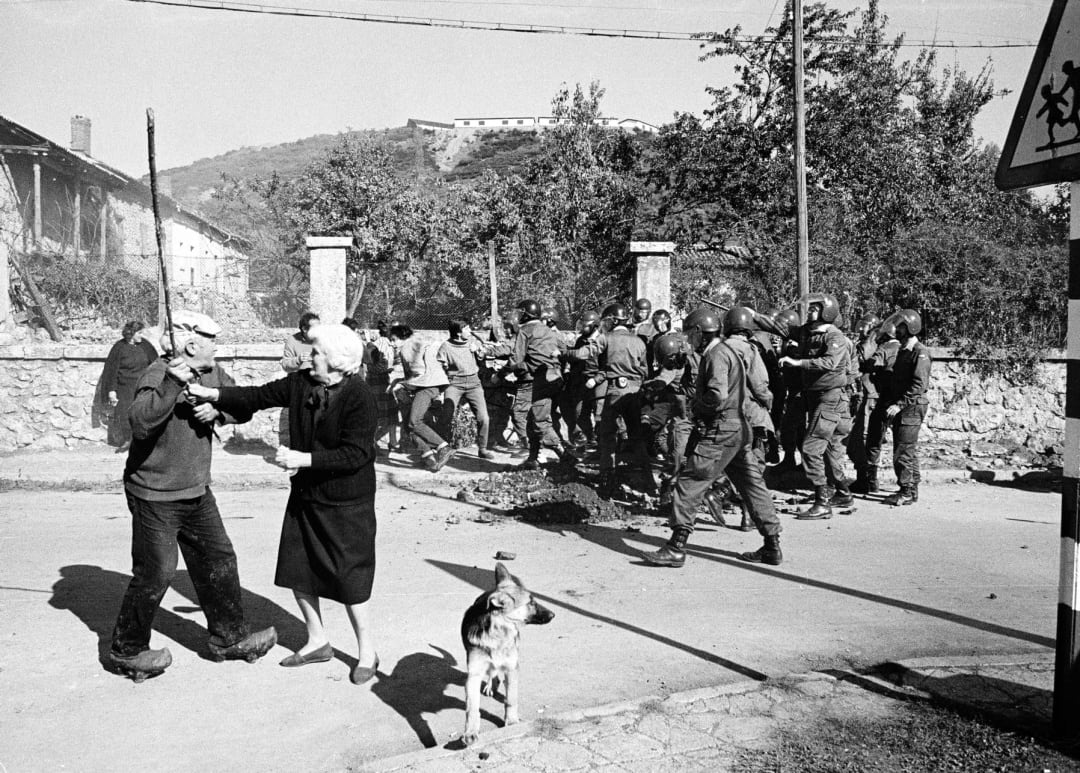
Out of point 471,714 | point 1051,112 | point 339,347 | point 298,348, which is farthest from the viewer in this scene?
point 298,348

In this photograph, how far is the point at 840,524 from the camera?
8.43 meters

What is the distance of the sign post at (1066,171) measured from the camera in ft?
11.9

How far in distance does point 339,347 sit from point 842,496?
6.45 meters

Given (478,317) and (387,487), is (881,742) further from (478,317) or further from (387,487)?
(478,317)

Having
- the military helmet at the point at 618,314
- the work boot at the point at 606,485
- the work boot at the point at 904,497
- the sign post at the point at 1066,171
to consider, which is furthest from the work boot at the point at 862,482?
the sign post at the point at 1066,171

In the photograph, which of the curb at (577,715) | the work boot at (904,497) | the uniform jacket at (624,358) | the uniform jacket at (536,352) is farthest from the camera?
the uniform jacket at (536,352)

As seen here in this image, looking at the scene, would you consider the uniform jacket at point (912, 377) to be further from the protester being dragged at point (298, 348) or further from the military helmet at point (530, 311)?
the protester being dragged at point (298, 348)

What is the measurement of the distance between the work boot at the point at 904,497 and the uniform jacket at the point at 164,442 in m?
7.25

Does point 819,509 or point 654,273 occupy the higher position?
point 654,273

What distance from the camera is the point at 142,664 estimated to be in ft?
14.4

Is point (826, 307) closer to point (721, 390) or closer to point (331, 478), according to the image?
point (721, 390)

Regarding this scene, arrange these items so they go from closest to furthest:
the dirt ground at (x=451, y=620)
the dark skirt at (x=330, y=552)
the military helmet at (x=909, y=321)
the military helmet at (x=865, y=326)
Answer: the dirt ground at (x=451, y=620)
the dark skirt at (x=330, y=552)
the military helmet at (x=909, y=321)
the military helmet at (x=865, y=326)

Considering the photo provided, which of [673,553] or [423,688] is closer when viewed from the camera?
[423,688]

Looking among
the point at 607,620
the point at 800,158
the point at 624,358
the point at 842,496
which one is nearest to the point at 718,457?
the point at 607,620
